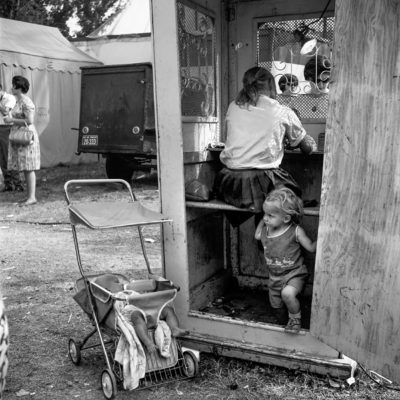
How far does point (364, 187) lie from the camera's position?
307 centimetres

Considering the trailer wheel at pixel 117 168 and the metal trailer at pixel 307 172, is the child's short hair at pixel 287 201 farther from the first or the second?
the trailer wheel at pixel 117 168

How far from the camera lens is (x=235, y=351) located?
3.87m

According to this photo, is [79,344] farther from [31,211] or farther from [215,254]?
[31,211]

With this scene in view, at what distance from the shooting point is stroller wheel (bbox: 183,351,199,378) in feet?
12.2

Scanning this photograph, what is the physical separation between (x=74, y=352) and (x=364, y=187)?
230 cm

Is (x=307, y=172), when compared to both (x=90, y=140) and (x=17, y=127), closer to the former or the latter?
(x=17, y=127)

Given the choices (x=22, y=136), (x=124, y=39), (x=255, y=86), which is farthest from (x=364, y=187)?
(x=124, y=39)

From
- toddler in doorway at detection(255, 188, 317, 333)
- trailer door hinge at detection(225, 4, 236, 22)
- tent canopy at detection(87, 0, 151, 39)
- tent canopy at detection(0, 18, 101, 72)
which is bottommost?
toddler in doorway at detection(255, 188, 317, 333)

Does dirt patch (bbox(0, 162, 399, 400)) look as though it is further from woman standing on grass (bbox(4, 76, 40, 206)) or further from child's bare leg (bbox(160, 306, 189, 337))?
woman standing on grass (bbox(4, 76, 40, 206))

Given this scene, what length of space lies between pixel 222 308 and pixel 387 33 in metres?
2.61

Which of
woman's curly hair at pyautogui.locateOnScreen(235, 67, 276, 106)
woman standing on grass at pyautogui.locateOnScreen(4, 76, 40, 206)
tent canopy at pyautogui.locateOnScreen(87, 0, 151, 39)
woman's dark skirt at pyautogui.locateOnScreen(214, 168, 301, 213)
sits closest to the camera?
woman's dark skirt at pyautogui.locateOnScreen(214, 168, 301, 213)

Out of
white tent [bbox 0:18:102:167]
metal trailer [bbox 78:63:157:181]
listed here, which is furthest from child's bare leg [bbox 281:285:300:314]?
white tent [bbox 0:18:102:167]

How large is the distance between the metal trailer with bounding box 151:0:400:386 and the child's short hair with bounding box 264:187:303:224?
5.8 inches

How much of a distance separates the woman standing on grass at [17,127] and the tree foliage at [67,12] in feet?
57.7
